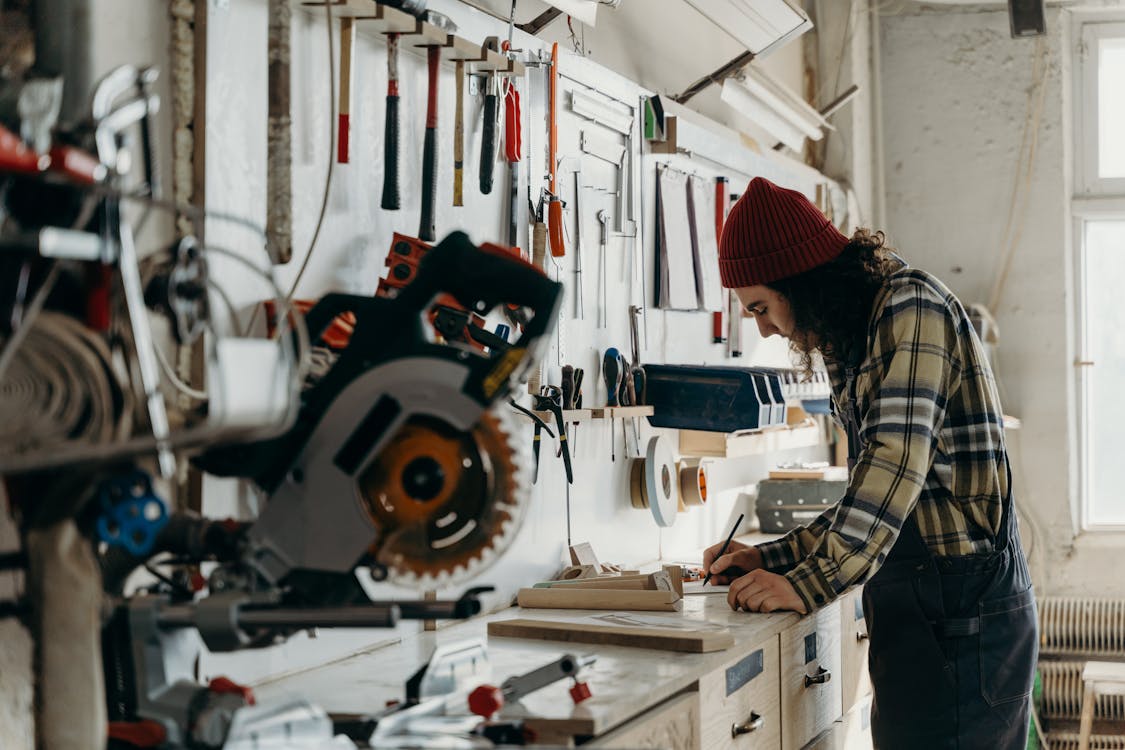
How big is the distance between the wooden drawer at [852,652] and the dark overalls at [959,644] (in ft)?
1.30

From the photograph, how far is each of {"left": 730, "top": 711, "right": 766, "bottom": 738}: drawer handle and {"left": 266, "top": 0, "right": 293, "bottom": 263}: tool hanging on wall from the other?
3.32 feet

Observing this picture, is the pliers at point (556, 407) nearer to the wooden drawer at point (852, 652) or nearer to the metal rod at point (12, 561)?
the wooden drawer at point (852, 652)

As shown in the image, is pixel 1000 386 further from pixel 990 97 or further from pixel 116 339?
pixel 116 339

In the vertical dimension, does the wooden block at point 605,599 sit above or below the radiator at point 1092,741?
above

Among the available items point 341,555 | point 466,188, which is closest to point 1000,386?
point 466,188

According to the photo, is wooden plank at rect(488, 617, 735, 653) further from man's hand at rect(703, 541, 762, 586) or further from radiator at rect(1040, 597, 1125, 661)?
radiator at rect(1040, 597, 1125, 661)

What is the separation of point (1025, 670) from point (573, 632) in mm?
867

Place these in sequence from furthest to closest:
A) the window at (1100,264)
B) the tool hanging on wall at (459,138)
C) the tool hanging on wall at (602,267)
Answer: the window at (1100,264) < the tool hanging on wall at (602,267) < the tool hanging on wall at (459,138)

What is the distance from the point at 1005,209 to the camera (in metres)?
5.23

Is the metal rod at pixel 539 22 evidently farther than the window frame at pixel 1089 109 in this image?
No

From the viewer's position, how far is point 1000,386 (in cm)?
526

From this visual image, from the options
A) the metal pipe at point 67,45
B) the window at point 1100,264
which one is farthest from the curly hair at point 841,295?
the window at point 1100,264

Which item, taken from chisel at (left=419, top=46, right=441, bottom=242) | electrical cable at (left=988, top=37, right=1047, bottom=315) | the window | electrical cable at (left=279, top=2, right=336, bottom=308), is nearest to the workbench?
electrical cable at (left=279, top=2, right=336, bottom=308)

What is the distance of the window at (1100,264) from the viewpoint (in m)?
5.27
